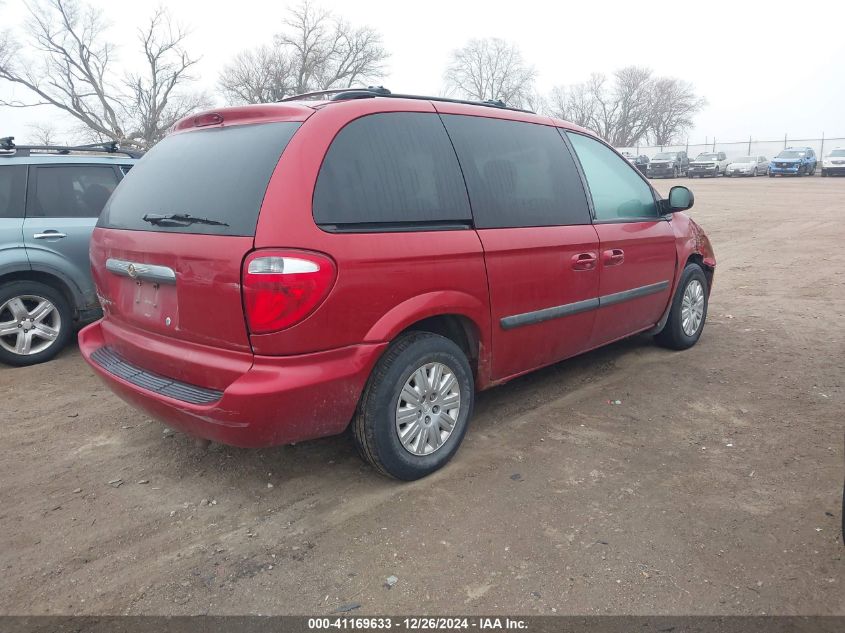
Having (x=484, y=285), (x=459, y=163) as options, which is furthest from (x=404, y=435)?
(x=459, y=163)

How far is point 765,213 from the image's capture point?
16.2 m

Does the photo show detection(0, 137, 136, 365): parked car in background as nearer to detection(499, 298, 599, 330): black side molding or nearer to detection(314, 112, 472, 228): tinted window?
detection(314, 112, 472, 228): tinted window

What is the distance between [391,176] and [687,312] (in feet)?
10.8

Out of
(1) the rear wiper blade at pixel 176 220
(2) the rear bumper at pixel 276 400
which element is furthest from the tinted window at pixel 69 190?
(2) the rear bumper at pixel 276 400

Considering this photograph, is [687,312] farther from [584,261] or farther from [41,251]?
[41,251]

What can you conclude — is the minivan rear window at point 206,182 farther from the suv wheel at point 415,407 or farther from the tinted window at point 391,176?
the suv wheel at point 415,407

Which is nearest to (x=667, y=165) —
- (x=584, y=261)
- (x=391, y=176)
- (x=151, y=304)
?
(x=584, y=261)

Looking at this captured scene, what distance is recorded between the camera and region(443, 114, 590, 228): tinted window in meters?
3.39

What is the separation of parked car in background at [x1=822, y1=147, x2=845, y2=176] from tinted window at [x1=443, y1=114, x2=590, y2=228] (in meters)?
38.1

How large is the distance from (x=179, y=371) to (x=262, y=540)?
2.75 feet

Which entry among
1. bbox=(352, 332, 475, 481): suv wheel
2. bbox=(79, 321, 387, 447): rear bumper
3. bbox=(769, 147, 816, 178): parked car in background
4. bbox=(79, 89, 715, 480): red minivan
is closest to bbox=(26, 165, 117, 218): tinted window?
bbox=(79, 89, 715, 480): red minivan

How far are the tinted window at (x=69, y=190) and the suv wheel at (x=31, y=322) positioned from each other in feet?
2.14

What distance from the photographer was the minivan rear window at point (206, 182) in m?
2.71

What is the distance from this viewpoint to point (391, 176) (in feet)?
9.83
